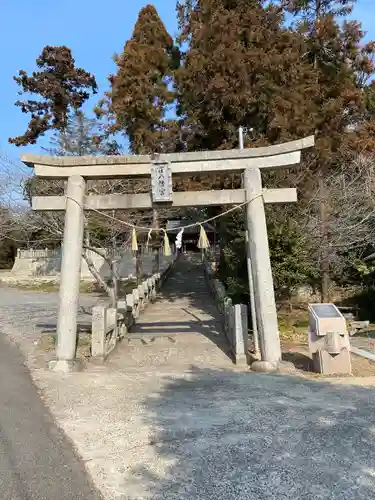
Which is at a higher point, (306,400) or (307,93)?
(307,93)

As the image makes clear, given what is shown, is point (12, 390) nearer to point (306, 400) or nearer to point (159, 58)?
point (306, 400)

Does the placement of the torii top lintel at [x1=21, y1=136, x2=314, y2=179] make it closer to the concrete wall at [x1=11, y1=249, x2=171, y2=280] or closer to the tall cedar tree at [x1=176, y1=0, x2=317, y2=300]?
the tall cedar tree at [x1=176, y1=0, x2=317, y2=300]

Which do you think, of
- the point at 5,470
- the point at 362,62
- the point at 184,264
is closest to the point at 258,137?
the point at 362,62

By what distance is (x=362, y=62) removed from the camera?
18.0 m

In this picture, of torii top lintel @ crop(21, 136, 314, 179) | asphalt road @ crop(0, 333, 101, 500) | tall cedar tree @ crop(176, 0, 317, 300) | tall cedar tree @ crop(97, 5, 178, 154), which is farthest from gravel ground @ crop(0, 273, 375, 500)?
tall cedar tree @ crop(97, 5, 178, 154)

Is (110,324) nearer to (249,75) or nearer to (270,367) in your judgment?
(270,367)

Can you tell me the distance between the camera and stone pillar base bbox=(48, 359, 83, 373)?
7.49 metres

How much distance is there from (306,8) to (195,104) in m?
6.71

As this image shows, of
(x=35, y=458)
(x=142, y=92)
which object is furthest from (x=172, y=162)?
(x=142, y=92)

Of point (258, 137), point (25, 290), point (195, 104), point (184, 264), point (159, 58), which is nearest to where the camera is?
point (258, 137)

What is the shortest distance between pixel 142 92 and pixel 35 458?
18281mm

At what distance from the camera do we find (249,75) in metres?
14.4

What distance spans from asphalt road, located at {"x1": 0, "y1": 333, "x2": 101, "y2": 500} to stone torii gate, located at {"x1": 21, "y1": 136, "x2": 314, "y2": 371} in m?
2.52

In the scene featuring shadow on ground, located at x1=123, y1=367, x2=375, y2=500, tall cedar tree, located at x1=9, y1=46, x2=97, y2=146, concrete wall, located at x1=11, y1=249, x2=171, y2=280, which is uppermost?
tall cedar tree, located at x1=9, y1=46, x2=97, y2=146
